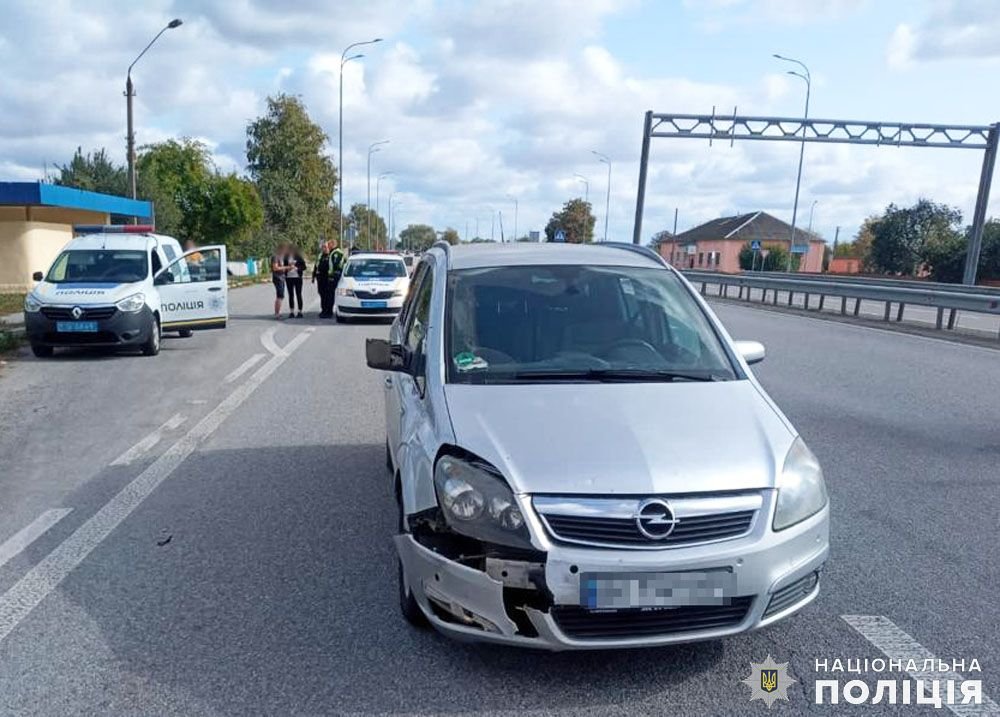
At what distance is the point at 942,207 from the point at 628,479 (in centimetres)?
6456

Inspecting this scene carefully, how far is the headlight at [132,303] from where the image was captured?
12023 mm

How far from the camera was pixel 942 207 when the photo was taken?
58844 mm

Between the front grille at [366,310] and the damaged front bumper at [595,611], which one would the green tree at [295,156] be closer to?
the front grille at [366,310]

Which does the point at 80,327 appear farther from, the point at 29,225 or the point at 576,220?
the point at 576,220

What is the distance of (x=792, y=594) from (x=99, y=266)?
40.2 feet

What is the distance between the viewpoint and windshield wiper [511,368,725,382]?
403 centimetres

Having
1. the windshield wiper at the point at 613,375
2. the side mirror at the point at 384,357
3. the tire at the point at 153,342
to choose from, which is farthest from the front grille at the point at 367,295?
the windshield wiper at the point at 613,375

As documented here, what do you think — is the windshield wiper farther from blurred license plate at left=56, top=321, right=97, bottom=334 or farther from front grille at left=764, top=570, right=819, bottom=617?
blurred license plate at left=56, top=321, right=97, bottom=334

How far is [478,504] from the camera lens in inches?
126

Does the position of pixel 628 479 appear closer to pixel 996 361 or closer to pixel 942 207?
pixel 996 361

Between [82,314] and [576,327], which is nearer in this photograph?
[576,327]

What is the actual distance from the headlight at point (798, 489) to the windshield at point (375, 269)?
15.9m

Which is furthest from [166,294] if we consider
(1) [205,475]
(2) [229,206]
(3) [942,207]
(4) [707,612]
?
(3) [942,207]

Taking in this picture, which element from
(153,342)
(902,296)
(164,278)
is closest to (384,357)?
(153,342)
